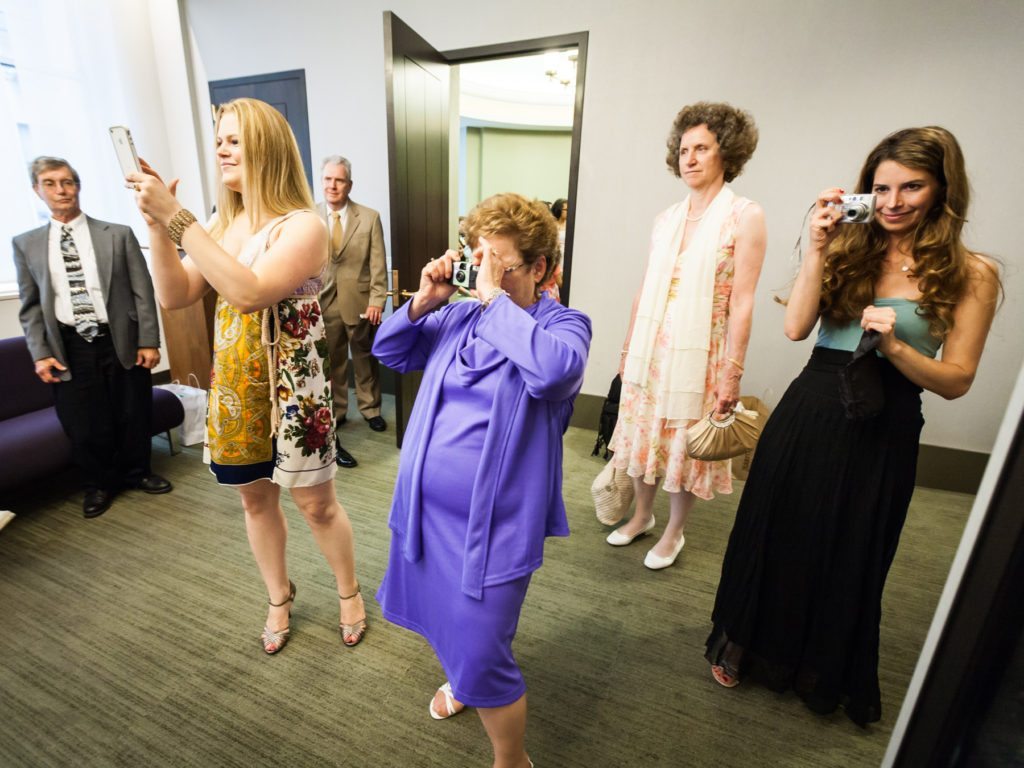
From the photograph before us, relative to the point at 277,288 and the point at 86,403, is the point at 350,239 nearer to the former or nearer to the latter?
the point at 86,403

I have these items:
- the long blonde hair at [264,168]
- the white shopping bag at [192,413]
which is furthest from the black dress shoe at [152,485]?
the long blonde hair at [264,168]

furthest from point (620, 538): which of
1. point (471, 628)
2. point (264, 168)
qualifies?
point (264, 168)

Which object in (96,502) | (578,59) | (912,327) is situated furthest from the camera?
(578,59)

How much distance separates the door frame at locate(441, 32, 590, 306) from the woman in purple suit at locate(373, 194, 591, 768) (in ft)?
7.73

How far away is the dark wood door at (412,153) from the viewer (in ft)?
8.38

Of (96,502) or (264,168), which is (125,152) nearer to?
(264,168)

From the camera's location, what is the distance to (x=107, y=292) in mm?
2271

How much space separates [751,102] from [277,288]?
282cm

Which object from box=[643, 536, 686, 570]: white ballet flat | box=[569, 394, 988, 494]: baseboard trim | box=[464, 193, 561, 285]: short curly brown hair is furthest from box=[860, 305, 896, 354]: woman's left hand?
box=[569, 394, 988, 494]: baseboard trim

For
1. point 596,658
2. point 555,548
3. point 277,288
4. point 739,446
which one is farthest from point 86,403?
point 739,446

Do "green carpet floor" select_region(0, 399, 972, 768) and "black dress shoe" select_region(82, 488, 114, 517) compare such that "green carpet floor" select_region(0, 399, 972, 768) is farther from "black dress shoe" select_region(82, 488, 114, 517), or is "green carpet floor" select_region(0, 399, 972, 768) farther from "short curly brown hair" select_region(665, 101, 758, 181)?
"short curly brown hair" select_region(665, 101, 758, 181)

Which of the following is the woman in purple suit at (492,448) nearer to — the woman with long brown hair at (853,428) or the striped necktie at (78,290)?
the woman with long brown hair at (853,428)

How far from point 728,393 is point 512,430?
1065mm

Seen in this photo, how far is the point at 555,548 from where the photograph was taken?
2285mm
